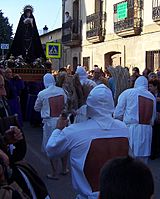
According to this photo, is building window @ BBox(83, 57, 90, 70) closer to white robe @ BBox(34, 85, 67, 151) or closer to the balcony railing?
the balcony railing

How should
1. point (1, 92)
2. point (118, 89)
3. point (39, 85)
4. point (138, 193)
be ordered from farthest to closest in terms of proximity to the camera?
point (39, 85) → point (118, 89) → point (1, 92) → point (138, 193)

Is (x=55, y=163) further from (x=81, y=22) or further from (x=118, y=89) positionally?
(x=81, y=22)

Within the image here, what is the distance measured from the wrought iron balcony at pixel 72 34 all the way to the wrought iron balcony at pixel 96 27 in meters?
2.38

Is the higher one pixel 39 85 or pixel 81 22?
pixel 81 22

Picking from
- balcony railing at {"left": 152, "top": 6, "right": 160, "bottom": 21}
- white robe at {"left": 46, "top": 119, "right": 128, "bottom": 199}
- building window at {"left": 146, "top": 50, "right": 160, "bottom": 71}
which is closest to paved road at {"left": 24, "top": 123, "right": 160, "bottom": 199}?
white robe at {"left": 46, "top": 119, "right": 128, "bottom": 199}

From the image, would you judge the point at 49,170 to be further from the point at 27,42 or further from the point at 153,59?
the point at 153,59

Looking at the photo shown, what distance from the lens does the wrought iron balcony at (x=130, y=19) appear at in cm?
2162

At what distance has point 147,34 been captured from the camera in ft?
69.1

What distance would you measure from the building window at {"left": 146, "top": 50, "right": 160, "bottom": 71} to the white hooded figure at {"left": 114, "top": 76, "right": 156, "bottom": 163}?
Answer: 42.0ft

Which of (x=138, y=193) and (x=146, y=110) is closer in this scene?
(x=138, y=193)

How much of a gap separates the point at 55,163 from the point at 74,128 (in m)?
4.42

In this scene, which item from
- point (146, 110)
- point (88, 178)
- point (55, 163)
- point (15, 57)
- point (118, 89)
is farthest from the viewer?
point (15, 57)

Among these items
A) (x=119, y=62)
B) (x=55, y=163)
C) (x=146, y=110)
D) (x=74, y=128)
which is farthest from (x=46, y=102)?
(x=119, y=62)

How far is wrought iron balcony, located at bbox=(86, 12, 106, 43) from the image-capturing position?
26266mm
